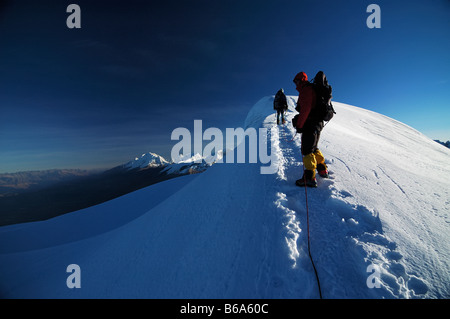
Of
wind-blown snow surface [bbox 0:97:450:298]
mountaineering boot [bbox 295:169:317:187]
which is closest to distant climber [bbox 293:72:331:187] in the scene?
mountaineering boot [bbox 295:169:317:187]

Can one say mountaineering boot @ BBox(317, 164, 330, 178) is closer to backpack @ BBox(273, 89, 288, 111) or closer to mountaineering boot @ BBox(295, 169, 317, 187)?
mountaineering boot @ BBox(295, 169, 317, 187)

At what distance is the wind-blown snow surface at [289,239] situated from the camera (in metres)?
2.22

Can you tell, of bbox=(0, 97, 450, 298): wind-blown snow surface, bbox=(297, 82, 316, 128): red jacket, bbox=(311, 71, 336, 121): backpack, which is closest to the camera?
bbox=(0, 97, 450, 298): wind-blown snow surface

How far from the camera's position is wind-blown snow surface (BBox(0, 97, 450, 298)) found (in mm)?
2219

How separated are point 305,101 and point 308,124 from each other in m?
0.59

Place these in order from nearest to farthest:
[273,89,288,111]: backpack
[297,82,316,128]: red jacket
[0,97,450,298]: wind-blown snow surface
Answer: [0,97,450,298]: wind-blown snow surface → [297,82,316,128]: red jacket → [273,89,288,111]: backpack

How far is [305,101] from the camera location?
368cm

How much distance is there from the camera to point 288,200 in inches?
136

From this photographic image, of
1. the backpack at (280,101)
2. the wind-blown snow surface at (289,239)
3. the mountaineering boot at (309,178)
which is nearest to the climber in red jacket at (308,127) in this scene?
the mountaineering boot at (309,178)

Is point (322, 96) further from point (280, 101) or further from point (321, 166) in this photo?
point (280, 101)

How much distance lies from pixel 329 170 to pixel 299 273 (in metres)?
3.13

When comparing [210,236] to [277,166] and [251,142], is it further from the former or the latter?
[251,142]

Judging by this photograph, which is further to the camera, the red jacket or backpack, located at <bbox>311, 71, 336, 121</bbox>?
backpack, located at <bbox>311, 71, 336, 121</bbox>
